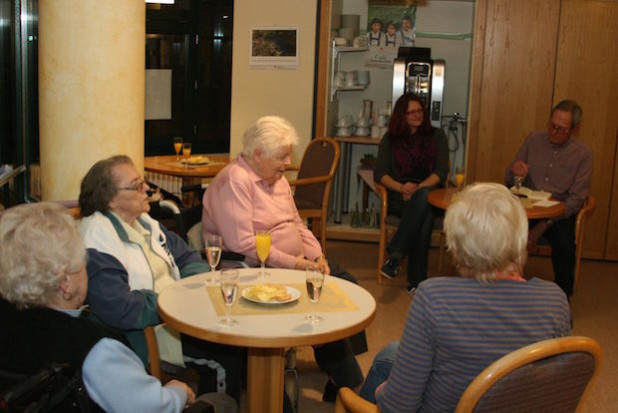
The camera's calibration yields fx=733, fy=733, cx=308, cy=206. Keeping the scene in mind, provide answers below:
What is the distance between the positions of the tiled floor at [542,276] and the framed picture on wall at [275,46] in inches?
65.3

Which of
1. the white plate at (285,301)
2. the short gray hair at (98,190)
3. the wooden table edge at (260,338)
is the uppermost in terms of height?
the short gray hair at (98,190)

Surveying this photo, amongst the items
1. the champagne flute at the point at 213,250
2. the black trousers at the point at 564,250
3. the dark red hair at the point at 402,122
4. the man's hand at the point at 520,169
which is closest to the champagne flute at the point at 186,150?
the dark red hair at the point at 402,122

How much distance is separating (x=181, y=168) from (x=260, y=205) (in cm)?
204

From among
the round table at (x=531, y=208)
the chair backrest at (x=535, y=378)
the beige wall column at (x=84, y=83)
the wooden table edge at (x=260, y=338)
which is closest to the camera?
the chair backrest at (x=535, y=378)

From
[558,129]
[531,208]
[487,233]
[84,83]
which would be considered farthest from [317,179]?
[487,233]

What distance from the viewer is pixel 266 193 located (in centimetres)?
355

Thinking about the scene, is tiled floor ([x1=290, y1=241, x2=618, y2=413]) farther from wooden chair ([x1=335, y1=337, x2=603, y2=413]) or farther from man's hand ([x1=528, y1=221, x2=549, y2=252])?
wooden chair ([x1=335, y1=337, x2=603, y2=413])

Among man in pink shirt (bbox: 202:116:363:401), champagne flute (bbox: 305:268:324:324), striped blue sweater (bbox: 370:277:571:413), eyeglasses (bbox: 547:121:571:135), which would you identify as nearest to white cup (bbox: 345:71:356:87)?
eyeglasses (bbox: 547:121:571:135)

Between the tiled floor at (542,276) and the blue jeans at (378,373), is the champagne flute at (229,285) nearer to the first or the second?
the blue jeans at (378,373)

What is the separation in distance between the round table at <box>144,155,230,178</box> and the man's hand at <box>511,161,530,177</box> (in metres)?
2.11

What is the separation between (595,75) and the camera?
20.0 ft

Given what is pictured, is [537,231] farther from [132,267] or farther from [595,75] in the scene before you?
[132,267]

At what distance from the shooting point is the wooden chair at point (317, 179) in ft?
17.6

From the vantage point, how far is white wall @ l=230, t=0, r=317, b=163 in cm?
621
